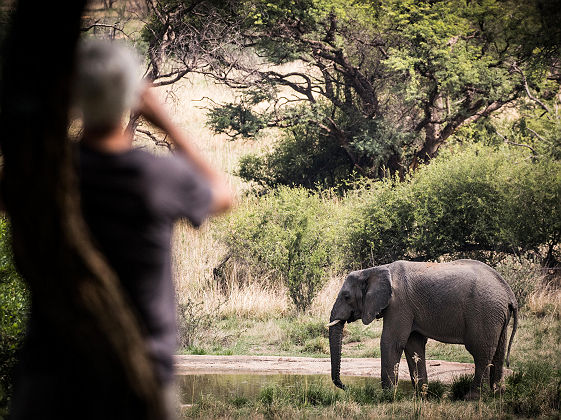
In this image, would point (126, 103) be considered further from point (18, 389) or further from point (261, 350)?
point (261, 350)

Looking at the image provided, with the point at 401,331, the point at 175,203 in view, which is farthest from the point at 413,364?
the point at 175,203

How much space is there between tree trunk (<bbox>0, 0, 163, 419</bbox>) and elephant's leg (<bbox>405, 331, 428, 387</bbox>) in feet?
26.9

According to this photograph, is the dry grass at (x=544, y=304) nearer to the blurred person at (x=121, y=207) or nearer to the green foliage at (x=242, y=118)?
the green foliage at (x=242, y=118)

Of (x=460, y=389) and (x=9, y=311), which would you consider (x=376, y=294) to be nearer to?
(x=460, y=389)

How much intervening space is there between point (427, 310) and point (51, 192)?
8639 mm

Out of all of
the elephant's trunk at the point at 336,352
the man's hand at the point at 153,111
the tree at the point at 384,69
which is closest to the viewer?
the man's hand at the point at 153,111

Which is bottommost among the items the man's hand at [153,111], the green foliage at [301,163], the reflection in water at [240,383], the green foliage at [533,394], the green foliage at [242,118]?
the reflection in water at [240,383]

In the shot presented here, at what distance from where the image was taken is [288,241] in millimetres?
17766

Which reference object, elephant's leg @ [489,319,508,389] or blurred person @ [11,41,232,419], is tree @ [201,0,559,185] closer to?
elephant's leg @ [489,319,508,389]

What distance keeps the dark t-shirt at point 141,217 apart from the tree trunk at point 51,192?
0.45 ft

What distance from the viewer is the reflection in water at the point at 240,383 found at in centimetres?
1029

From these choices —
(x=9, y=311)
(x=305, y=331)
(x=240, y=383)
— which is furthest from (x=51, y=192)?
(x=305, y=331)

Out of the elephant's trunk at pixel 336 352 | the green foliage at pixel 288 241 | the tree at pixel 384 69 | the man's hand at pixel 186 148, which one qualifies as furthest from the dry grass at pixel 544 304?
the man's hand at pixel 186 148

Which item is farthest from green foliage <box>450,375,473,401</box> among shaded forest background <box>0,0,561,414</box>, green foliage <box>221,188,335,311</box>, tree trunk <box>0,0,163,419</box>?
tree trunk <box>0,0,163,419</box>
